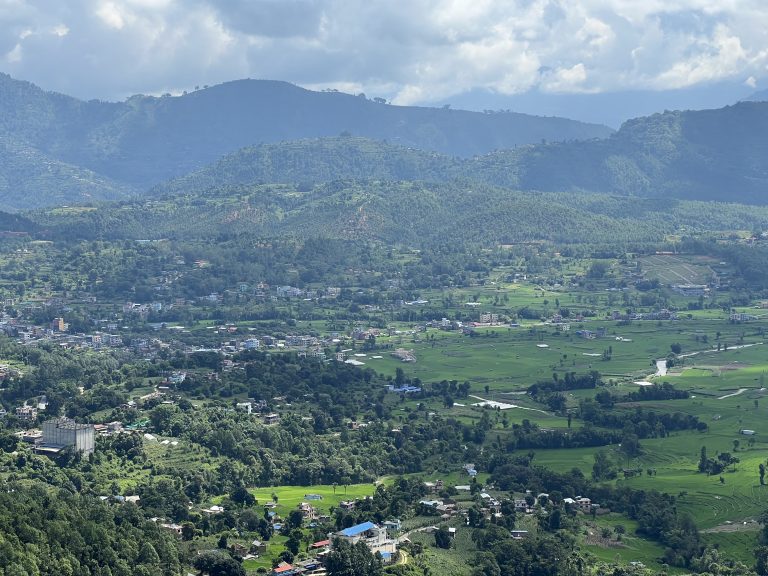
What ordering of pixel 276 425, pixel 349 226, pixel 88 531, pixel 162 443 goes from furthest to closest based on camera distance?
1. pixel 349 226
2. pixel 276 425
3. pixel 162 443
4. pixel 88 531

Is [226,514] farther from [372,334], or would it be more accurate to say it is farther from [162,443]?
[372,334]

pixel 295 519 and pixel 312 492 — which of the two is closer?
pixel 295 519

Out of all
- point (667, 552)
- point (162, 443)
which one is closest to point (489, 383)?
point (162, 443)

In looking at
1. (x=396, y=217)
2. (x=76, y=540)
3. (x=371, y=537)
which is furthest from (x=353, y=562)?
(x=396, y=217)

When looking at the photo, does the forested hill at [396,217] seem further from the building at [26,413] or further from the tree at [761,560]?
the tree at [761,560]

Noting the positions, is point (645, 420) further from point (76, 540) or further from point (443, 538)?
point (76, 540)

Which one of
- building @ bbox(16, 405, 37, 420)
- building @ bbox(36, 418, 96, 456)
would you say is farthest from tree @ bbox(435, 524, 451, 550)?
building @ bbox(16, 405, 37, 420)
